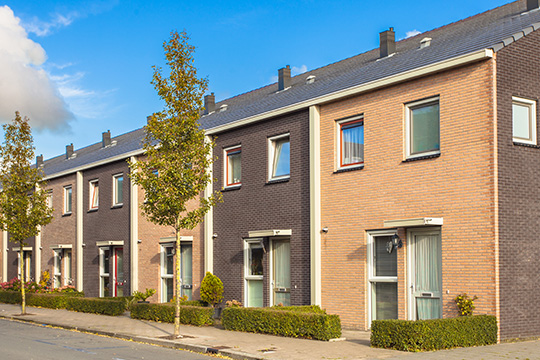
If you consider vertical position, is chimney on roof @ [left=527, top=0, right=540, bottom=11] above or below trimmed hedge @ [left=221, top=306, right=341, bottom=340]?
above

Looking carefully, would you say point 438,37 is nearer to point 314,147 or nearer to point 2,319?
point 314,147

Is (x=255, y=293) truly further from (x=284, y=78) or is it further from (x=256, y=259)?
(x=284, y=78)

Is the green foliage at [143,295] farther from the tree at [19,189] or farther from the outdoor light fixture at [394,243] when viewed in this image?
the outdoor light fixture at [394,243]

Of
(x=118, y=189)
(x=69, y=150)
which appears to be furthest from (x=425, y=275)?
(x=69, y=150)

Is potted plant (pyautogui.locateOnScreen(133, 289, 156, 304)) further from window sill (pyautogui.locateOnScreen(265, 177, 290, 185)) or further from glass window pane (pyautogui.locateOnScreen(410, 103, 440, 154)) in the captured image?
glass window pane (pyautogui.locateOnScreen(410, 103, 440, 154))

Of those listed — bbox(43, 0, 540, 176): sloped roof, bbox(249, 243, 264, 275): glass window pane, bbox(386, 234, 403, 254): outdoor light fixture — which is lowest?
bbox(249, 243, 264, 275): glass window pane

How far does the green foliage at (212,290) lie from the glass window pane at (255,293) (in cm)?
89

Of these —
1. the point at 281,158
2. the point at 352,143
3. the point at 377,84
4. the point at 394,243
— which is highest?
the point at 377,84

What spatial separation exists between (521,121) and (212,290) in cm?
1008

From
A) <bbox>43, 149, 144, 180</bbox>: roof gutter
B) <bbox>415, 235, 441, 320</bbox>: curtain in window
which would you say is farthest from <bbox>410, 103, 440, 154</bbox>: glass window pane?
<bbox>43, 149, 144, 180</bbox>: roof gutter

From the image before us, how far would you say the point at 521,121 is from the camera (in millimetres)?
13828

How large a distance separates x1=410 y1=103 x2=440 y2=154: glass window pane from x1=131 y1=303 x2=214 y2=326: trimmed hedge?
6.88 m

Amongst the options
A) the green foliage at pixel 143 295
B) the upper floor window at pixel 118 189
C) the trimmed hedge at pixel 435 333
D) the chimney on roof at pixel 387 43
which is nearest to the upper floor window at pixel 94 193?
the upper floor window at pixel 118 189

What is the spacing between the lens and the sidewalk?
11.5 m
